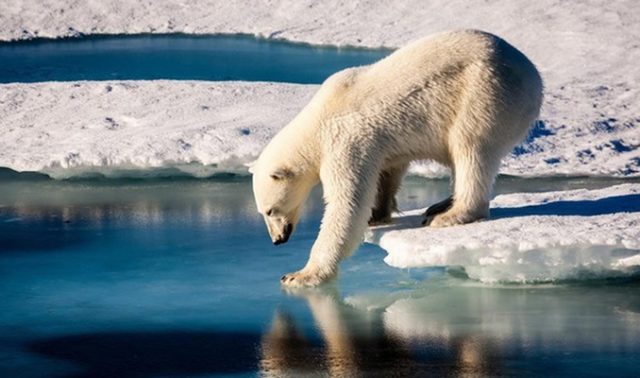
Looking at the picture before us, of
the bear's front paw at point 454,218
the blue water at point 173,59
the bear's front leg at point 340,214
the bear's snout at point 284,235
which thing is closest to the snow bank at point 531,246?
the bear's front paw at point 454,218

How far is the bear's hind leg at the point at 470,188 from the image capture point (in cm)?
690

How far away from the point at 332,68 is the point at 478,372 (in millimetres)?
10185

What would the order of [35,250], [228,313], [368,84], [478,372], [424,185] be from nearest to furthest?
[478,372], [228,313], [368,84], [35,250], [424,185]

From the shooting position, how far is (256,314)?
6.36 metres

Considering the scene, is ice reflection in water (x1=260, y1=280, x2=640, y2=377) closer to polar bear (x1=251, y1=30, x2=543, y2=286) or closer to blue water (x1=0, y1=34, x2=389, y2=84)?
polar bear (x1=251, y1=30, x2=543, y2=286)

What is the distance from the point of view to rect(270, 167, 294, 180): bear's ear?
6863mm

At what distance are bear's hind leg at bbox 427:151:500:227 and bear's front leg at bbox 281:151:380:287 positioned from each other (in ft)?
1.62

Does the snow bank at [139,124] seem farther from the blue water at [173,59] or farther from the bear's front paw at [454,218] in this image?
the bear's front paw at [454,218]

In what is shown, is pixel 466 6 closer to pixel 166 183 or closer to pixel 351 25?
pixel 351 25

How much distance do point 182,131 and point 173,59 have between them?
6437 mm

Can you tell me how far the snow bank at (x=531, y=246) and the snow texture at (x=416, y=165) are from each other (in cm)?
286

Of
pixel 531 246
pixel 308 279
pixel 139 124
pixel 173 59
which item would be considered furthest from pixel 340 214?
pixel 173 59

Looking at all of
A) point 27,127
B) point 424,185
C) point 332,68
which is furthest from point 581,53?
point 27,127

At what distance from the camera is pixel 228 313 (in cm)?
638
